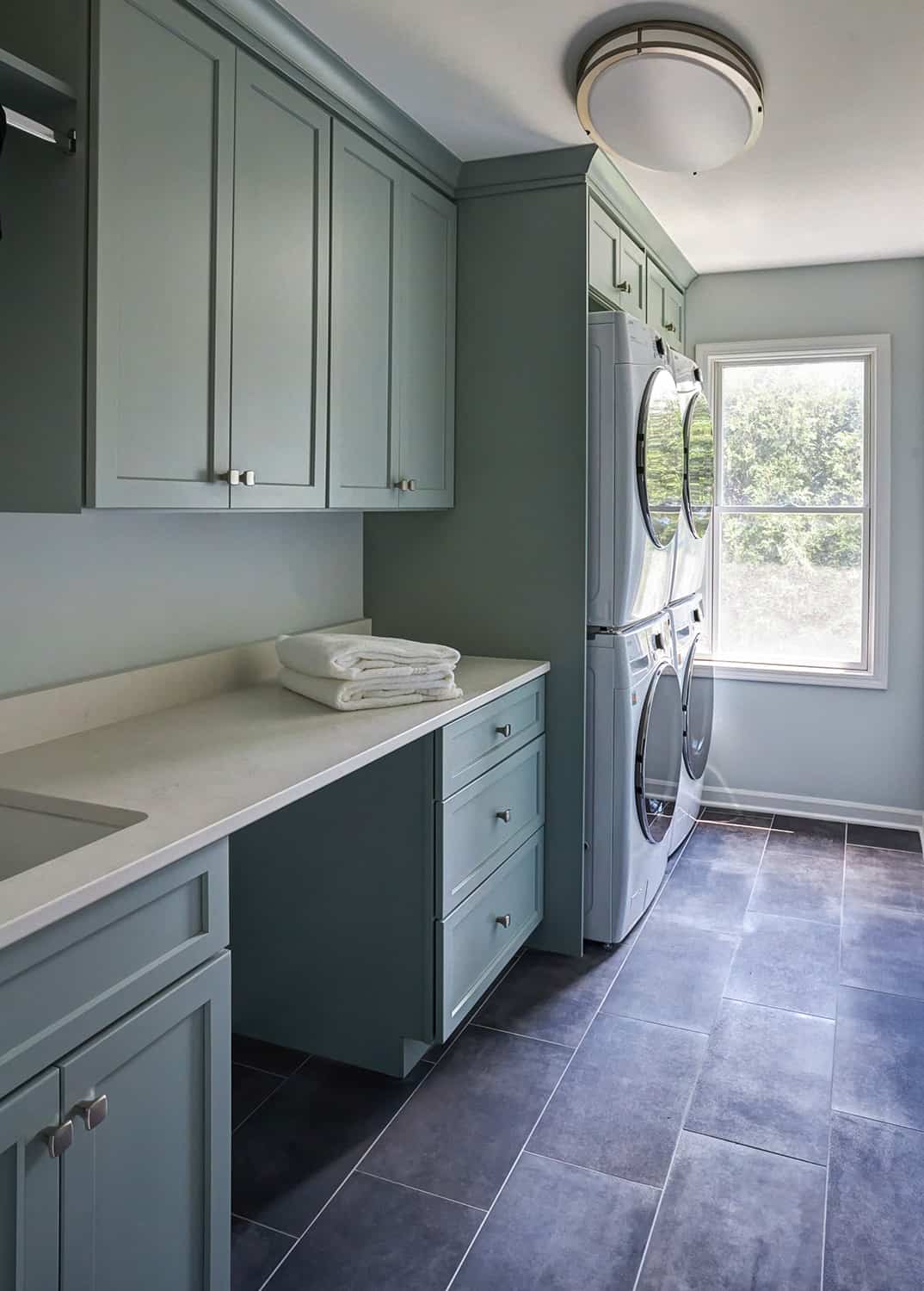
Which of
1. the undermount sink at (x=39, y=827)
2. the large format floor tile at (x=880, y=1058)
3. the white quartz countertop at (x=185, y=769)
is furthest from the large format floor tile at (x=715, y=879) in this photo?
the undermount sink at (x=39, y=827)

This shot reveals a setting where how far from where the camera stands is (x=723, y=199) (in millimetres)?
3279

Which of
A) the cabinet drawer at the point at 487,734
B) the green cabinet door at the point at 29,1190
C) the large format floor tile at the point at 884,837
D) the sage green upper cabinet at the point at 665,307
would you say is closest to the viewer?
the green cabinet door at the point at 29,1190

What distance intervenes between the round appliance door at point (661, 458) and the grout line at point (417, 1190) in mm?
1853

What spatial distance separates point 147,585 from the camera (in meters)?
2.24

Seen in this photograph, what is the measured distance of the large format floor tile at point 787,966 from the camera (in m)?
2.74

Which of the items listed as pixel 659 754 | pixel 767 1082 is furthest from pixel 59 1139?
pixel 659 754

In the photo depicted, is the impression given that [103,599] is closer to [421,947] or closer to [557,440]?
[421,947]

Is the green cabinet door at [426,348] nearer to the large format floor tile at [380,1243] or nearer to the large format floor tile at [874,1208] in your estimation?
the large format floor tile at [380,1243]

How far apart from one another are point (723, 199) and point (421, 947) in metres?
2.54

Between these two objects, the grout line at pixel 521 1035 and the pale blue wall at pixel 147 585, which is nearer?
the pale blue wall at pixel 147 585

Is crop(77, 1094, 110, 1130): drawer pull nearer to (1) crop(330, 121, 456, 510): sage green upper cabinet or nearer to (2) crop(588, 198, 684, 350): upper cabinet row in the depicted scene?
(1) crop(330, 121, 456, 510): sage green upper cabinet

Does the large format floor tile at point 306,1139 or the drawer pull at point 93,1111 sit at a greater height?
the drawer pull at point 93,1111

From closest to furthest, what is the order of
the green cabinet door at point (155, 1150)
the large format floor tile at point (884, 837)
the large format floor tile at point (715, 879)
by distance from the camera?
the green cabinet door at point (155, 1150), the large format floor tile at point (715, 879), the large format floor tile at point (884, 837)

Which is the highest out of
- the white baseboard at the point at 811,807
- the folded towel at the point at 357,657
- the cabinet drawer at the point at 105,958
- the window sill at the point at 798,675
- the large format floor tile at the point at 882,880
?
the folded towel at the point at 357,657
